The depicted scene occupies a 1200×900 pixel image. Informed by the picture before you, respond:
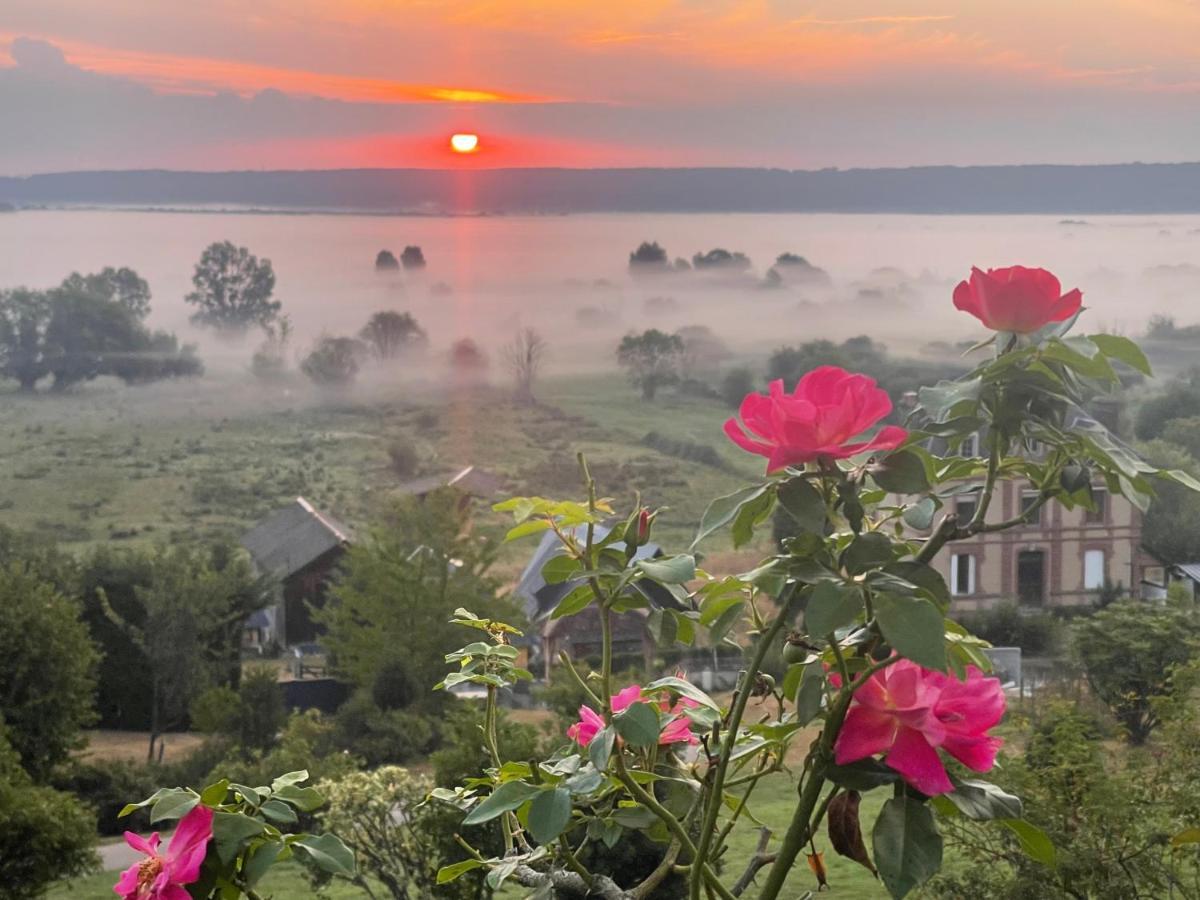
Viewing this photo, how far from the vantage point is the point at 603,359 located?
9.48 metres

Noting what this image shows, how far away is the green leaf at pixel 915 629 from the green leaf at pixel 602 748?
0.55ft

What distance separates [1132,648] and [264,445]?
6.01 metres

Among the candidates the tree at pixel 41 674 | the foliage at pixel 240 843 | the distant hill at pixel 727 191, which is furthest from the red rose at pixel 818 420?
the distant hill at pixel 727 191

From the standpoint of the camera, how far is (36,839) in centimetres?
581

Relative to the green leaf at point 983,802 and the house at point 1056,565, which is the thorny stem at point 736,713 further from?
the house at point 1056,565

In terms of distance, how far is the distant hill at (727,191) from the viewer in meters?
10.1

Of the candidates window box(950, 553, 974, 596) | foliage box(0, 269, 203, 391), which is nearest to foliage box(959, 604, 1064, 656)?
window box(950, 553, 974, 596)

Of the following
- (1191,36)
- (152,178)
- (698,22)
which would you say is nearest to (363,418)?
(152,178)

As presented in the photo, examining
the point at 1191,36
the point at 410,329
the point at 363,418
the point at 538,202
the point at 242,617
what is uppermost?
the point at 1191,36

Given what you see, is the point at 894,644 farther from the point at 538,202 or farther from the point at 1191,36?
the point at 1191,36

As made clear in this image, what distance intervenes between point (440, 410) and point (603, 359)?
1.22m

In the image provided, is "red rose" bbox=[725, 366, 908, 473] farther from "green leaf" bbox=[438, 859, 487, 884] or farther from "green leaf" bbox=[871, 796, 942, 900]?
"green leaf" bbox=[438, 859, 487, 884]

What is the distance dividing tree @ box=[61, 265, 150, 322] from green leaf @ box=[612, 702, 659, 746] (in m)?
9.89

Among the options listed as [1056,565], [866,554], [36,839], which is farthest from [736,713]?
[1056,565]
